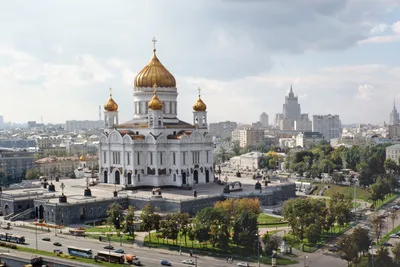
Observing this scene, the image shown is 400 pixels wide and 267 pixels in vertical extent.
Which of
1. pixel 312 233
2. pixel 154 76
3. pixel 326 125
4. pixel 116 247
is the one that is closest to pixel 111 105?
pixel 154 76

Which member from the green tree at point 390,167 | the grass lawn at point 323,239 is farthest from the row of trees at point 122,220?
the green tree at point 390,167

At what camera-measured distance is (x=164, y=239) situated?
31.3 meters

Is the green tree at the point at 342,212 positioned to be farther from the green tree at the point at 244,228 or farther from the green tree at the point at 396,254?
the green tree at the point at 396,254

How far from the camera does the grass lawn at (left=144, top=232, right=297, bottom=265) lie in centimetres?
2731

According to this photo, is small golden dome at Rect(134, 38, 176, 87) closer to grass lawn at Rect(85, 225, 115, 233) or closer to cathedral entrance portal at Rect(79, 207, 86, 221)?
cathedral entrance portal at Rect(79, 207, 86, 221)

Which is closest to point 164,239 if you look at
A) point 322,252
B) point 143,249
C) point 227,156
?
point 143,249

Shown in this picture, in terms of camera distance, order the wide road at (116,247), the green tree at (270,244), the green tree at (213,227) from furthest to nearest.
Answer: the green tree at (213,227), the green tree at (270,244), the wide road at (116,247)

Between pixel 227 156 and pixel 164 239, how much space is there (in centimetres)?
5611

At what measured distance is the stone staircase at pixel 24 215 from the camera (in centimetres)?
3787

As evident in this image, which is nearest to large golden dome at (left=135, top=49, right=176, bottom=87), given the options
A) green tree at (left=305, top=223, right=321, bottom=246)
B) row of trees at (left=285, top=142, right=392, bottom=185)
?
row of trees at (left=285, top=142, right=392, bottom=185)

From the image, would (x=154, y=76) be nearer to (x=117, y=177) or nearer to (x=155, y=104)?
(x=155, y=104)

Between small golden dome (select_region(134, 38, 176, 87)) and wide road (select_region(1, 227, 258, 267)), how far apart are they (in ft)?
57.9

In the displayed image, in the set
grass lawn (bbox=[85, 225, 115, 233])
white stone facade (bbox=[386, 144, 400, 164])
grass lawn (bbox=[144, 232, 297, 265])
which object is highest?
white stone facade (bbox=[386, 144, 400, 164])

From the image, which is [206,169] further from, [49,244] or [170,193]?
[49,244]
